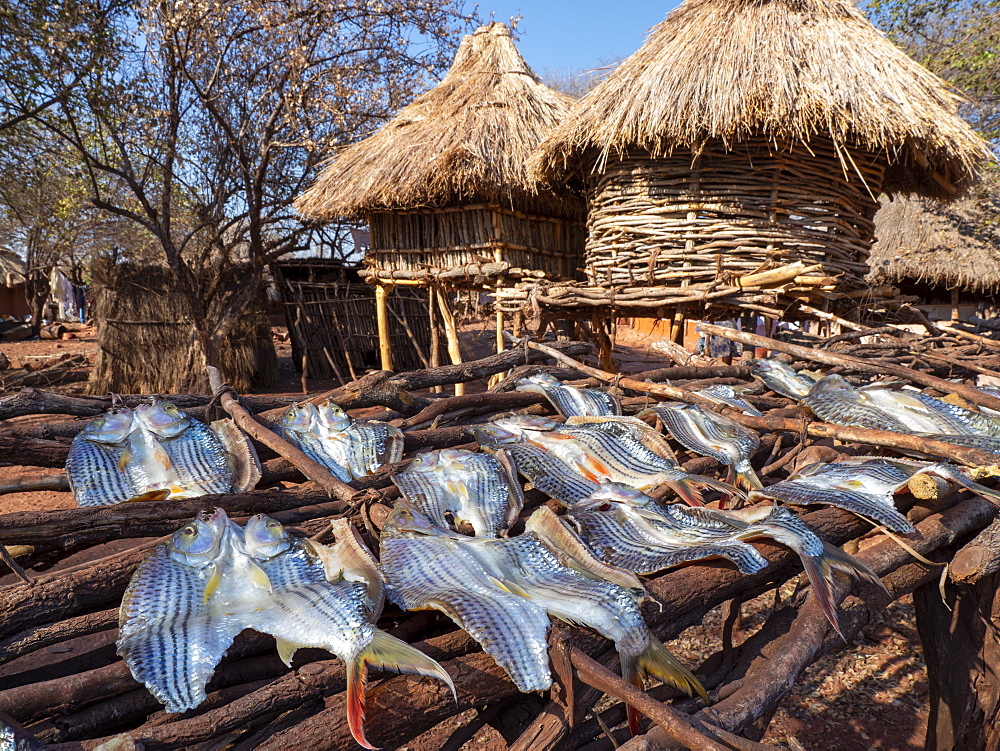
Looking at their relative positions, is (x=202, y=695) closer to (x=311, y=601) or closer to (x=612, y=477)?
(x=311, y=601)

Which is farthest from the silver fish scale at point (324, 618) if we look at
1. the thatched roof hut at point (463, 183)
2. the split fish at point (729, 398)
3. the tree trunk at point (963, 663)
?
the thatched roof hut at point (463, 183)

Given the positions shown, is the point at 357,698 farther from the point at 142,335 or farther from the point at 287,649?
the point at 142,335

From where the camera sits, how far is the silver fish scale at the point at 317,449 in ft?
6.27

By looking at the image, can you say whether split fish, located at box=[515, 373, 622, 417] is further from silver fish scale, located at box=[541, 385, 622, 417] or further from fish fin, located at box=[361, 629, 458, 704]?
fish fin, located at box=[361, 629, 458, 704]

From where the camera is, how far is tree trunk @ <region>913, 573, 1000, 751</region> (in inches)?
98.0

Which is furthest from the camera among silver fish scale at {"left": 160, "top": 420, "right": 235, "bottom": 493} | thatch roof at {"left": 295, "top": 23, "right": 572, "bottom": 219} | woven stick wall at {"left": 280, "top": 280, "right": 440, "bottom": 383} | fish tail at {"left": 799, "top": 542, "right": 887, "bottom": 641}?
woven stick wall at {"left": 280, "top": 280, "right": 440, "bottom": 383}

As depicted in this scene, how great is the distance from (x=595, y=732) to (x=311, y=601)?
0.76m

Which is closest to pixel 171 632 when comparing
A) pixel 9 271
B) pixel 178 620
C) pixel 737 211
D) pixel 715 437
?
pixel 178 620

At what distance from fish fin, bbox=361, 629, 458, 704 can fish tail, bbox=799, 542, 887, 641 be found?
0.82 m

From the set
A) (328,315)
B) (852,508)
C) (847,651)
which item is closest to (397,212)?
(328,315)

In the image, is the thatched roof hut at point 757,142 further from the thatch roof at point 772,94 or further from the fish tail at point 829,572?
the fish tail at point 829,572

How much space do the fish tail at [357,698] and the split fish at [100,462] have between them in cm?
95

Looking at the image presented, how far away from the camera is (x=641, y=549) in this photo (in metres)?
1.51

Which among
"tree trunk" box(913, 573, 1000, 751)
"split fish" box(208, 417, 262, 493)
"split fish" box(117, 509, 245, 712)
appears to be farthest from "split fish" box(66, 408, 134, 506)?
"tree trunk" box(913, 573, 1000, 751)
